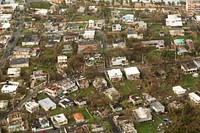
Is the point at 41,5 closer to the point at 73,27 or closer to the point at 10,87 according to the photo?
the point at 73,27

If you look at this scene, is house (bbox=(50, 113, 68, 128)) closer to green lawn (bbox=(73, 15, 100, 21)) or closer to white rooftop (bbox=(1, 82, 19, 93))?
white rooftop (bbox=(1, 82, 19, 93))

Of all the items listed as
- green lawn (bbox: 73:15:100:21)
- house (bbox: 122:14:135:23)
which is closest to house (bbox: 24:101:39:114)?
green lawn (bbox: 73:15:100:21)

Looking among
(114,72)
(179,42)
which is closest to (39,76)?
(114,72)

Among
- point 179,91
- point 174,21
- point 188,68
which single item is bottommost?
point 179,91

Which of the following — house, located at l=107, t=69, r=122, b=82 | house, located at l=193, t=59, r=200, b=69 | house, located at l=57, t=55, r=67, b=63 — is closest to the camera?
house, located at l=107, t=69, r=122, b=82

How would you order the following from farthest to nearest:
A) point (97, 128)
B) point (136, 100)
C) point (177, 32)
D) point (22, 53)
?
point (177, 32), point (22, 53), point (136, 100), point (97, 128)

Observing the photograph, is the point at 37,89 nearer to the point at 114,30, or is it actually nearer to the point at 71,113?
the point at 71,113

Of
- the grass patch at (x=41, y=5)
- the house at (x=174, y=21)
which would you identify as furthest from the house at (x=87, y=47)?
the grass patch at (x=41, y=5)
